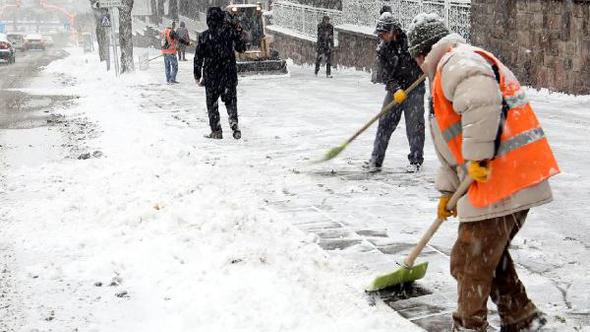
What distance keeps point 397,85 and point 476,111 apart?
4640mm

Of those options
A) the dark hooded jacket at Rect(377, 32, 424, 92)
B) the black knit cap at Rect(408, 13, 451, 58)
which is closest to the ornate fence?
the dark hooded jacket at Rect(377, 32, 424, 92)

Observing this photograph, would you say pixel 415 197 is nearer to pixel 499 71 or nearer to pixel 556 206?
pixel 556 206

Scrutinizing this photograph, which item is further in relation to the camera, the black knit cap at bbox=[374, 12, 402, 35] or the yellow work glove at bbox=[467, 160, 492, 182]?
the black knit cap at bbox=[374, 12, 402, 35]

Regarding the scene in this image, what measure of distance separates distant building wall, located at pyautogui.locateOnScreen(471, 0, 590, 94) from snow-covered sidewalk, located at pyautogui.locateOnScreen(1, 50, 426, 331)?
18.8ft

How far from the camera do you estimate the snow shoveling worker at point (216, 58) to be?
10438mm

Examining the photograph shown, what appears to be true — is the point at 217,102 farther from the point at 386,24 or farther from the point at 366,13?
the point at 366,13

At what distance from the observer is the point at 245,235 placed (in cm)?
577

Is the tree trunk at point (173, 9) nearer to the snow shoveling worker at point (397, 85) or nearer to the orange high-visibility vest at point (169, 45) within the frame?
the orange high-visibility vest at point (169, 45)

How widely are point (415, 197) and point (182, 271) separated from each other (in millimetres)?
2766

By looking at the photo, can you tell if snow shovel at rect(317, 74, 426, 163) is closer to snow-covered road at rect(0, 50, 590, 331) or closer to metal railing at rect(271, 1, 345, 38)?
snow-covered road at rect(0, 50, 590, 331)

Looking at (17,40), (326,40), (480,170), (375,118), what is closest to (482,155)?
(480,170)

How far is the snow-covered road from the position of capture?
441 cm

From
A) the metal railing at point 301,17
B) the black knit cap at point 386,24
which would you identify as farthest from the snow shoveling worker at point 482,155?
the metal railing at point 301,17

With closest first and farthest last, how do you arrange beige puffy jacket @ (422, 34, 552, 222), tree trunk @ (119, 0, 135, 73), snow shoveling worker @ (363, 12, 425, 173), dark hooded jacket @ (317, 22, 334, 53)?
beige puffy jacket @ (422, 34, 552, 222)
snow shoveling worker @ (363, 12, 425, 173)
dark hooded jacket @ (317, 22, 334, 53)
tree trunk @ (119, 0, 135, 73)
